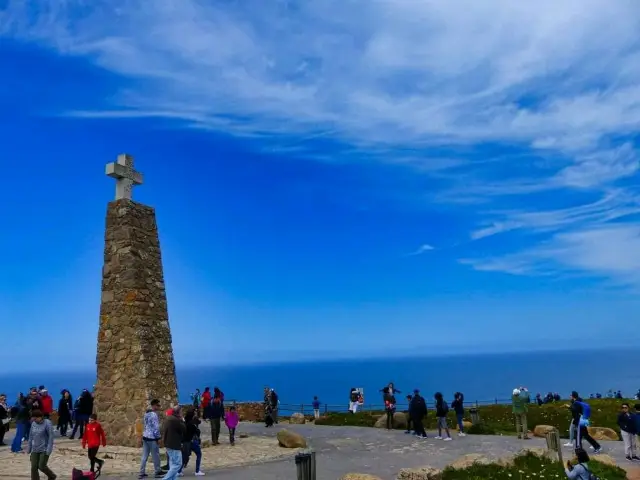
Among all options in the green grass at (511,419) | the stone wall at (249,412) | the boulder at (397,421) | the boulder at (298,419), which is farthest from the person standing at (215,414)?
the stone wall at (249,412)

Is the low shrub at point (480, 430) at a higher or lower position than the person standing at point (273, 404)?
lower

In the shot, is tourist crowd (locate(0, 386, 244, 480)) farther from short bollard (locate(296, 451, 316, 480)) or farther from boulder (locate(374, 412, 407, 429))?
boulder (locate(374, 412, 407, 429))

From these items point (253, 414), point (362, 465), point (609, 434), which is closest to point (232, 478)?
point (362, 465)

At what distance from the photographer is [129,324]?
18547 millimetres

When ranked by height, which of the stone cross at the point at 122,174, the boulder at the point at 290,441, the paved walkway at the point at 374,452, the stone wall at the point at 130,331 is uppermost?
the stone cross at the point at 122,174

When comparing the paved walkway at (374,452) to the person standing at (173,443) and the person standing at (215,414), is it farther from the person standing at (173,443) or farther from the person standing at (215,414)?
the person standing at (173,443)

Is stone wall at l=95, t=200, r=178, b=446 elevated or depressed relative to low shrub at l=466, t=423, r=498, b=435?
elevated

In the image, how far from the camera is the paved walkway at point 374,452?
14.4m

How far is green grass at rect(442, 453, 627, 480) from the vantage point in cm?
1238

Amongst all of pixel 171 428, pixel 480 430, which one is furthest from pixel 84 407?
pixel 480 430

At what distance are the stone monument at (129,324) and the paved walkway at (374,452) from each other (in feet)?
10.0

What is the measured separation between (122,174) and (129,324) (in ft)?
18.0

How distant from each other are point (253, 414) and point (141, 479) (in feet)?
67.7

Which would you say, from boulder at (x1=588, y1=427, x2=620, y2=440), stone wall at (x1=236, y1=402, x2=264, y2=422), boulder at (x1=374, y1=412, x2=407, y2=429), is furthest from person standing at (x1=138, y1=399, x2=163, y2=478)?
stone wall at (x1=236, y1=402, x2=264, y2=422)
